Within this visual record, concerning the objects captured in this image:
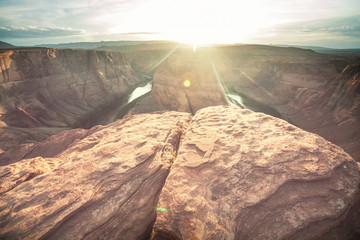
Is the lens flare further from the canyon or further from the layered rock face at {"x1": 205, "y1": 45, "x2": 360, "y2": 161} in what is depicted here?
the layered rock face at {"x1": 205, "y1": 45, "x2": 360, "y2": 161}

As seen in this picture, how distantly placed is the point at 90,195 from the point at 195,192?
254 centimetres

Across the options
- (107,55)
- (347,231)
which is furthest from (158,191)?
(107,55)

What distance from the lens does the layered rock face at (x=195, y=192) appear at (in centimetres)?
300

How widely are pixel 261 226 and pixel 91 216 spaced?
3.59m

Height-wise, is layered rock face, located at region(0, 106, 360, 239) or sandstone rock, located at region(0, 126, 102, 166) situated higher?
layered rock face, located at region(0, 106, 360, 239)

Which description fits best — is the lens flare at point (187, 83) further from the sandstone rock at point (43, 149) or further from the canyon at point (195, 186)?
the sandstone rock at point (43, 149)

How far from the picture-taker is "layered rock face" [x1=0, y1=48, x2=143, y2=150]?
1841cm

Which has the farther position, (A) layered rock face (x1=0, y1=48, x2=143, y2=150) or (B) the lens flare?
(B) the lens flare

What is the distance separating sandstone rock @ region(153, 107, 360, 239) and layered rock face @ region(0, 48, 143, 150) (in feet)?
67.1

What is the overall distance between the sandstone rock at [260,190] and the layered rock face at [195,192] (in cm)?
2

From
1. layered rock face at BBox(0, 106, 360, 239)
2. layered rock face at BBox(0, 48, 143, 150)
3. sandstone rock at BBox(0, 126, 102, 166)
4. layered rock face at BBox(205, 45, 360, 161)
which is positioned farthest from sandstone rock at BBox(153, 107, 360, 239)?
layered rock face at BBox(0, 48, 143, 150)

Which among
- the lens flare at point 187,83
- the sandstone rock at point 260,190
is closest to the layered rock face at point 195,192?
the sandstone rock at point 260,190

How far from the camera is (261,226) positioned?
2.92 meters

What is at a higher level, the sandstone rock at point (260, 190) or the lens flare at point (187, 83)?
the lens flare at point (187, 83)
